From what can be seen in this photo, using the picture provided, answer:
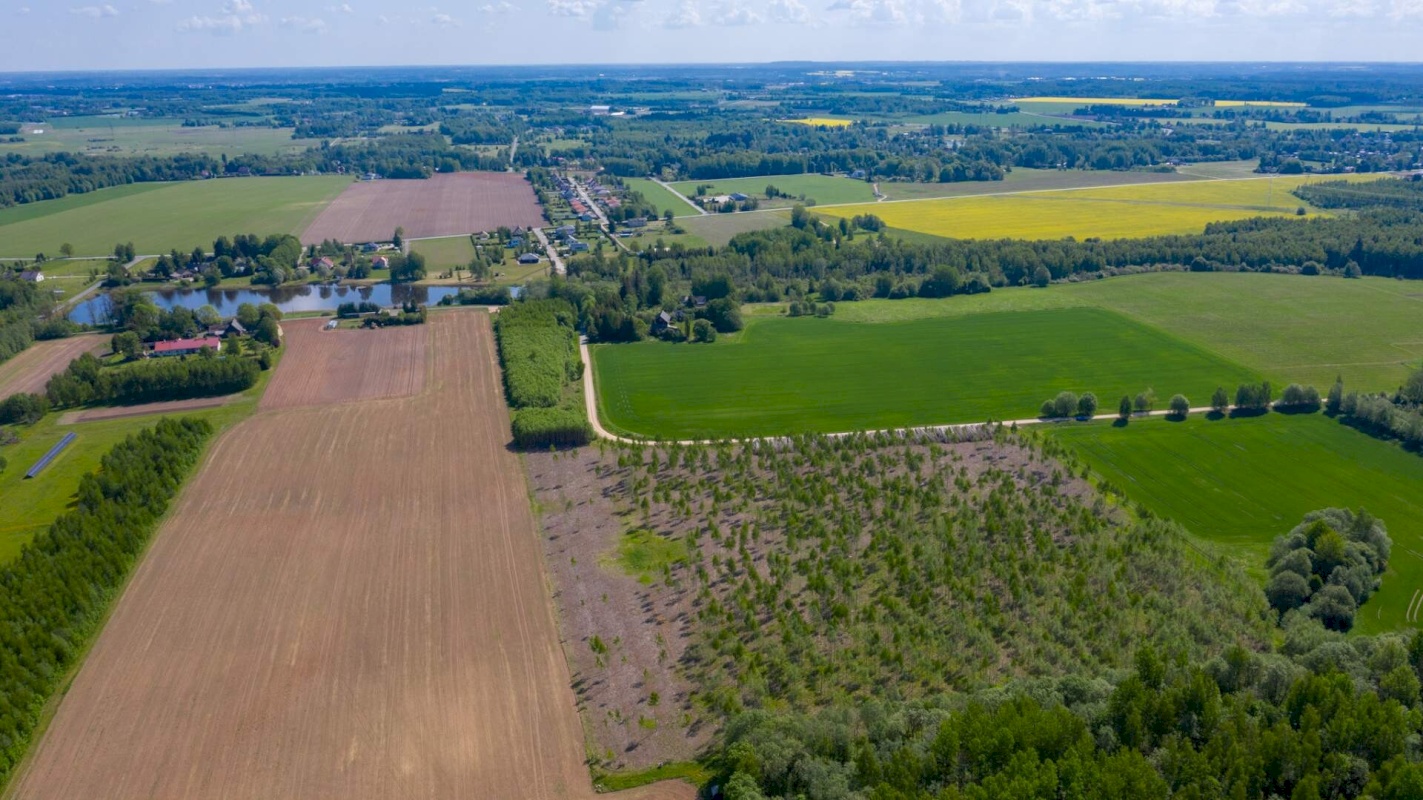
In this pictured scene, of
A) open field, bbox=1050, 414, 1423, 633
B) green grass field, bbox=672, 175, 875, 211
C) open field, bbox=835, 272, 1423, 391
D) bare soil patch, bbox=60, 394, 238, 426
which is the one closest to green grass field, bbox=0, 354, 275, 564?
bare soil patch, bbox=60, 394, 238, 426

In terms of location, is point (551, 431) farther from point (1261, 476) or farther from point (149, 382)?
point (1261, 476)

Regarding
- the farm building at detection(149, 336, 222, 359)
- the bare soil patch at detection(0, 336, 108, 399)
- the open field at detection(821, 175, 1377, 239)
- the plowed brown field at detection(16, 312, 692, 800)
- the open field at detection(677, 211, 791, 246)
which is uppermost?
the open field at detection(821, 175, 1377, 239)

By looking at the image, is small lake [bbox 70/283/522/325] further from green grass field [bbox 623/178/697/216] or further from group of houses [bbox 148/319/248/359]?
green grass field [bbox 623/178/697/216]

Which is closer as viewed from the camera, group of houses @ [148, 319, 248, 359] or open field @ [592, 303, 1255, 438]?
open field @ [592, 303, 1255, 438]

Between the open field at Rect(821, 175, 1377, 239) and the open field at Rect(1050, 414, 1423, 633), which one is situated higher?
the open field at Rect(821, 175, 1377, 239)

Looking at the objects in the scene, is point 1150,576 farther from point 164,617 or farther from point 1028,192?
point 1028,192

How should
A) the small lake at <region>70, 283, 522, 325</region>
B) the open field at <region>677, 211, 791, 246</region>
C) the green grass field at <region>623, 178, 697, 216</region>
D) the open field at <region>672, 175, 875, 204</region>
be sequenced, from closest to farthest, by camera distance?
the small lake at <region>70, 283, 522, 325</region>
the open field at <region>677, 211, 791, 246</region>
the green grass field at <region>623, 178, 697, 216</region>
the open field at <region>672, 175, 875, 204</region>

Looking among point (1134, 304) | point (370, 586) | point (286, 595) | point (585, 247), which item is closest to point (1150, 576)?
point (370, 586)
